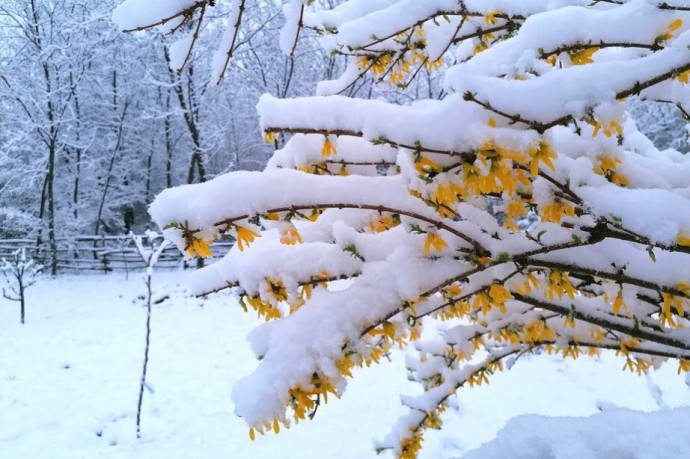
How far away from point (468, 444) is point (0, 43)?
1583 cm

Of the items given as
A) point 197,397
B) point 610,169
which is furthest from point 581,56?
point 197,397

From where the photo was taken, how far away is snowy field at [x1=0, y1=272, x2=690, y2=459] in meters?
4.46

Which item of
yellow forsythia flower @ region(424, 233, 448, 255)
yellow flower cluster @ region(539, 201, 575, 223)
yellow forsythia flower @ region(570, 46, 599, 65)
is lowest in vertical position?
yellow forsythia flower @ region(424, 233, 448, 255)

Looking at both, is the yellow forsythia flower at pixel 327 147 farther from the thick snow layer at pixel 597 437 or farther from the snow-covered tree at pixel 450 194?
the thick snow layer at pixel 597 437

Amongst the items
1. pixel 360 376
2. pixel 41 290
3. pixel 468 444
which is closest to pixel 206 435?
pixel 360 376

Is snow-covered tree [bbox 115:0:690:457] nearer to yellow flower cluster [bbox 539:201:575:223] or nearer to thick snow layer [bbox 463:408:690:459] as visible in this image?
yellow flower cluster [bbox 539:201:575:223]

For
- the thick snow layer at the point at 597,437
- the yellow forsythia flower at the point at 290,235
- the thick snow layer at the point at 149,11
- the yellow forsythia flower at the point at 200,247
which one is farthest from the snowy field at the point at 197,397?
the thick snow layer at the point at 149,11

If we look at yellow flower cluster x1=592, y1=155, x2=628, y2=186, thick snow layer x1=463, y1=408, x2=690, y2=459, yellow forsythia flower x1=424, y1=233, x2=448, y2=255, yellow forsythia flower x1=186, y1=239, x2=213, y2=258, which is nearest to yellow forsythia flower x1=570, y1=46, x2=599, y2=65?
yellow flower cluster x1=592, y1=155, x2=628, y2=186

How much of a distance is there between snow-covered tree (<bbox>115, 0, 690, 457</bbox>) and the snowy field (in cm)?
257

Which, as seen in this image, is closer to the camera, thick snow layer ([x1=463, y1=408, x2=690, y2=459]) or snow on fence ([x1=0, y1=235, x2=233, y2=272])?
thick snow layer ([x1=463, y1=408, x2=690, y2=459])

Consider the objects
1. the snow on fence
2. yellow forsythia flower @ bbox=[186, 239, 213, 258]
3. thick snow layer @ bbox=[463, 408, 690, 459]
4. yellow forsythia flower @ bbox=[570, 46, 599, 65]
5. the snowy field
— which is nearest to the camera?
thick snow layer @ bbox=[463, 408, 690, 459]

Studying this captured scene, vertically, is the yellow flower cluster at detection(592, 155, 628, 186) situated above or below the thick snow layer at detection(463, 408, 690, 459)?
above

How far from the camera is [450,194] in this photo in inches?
41.1

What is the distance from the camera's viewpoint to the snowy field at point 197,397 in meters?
4.46
